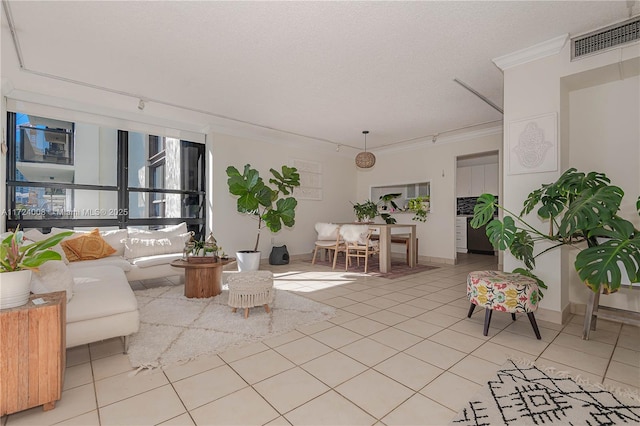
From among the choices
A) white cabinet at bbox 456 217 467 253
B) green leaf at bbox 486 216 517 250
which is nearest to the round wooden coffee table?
green leaf at bbox 486 216 517 250

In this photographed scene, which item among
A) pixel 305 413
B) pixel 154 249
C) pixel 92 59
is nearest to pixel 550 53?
pixel 305 413

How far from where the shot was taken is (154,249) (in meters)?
4.33

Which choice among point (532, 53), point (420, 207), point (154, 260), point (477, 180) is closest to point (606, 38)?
point (532, 53)

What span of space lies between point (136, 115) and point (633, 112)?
6.36 meters

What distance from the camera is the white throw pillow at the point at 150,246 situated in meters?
4.19

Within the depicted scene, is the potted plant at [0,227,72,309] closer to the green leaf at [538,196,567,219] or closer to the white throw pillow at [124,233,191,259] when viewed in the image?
the white throw pillow at [124,233,191,259]

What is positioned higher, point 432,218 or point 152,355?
point 432,218

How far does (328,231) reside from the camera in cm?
588

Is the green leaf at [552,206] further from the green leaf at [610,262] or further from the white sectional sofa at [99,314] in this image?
the white sectional sofa at [99,314]

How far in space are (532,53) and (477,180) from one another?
19.3ft

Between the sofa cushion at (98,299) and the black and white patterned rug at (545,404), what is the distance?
230cm

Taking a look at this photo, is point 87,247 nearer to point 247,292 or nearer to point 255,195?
point 255,195

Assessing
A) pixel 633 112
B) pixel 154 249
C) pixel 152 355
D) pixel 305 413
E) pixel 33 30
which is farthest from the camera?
pixel 154 249

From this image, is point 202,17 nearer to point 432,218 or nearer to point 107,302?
point 107,302
